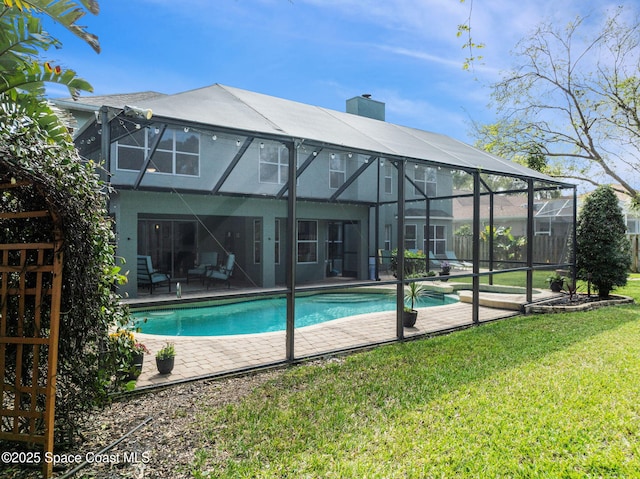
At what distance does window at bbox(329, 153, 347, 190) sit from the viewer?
37.9 feet

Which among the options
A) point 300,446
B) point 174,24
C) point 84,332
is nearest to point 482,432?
point 300,446

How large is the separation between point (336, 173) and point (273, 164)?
2.26m

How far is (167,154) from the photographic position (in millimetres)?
9086

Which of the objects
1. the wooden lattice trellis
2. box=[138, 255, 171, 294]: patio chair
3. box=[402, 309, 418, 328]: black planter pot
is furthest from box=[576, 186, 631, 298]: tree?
the wooden lattice trellis

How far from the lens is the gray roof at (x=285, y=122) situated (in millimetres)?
4457

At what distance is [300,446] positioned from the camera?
287cm

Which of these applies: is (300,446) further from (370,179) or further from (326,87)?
(326,87)

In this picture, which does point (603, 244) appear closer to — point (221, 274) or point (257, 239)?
point (257, 239)

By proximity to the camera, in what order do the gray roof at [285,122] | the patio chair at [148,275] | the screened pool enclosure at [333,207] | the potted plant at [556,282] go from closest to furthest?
the gray roof at [285,122], the screened pool enclosure at [333,207], the patio chair at [148,275], the potted plant at [556,282]

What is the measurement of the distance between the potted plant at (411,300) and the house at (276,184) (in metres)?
1.36

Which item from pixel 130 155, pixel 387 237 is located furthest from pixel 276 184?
pixel 387 237

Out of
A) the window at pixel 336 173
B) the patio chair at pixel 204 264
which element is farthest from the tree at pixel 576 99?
the patio chair at pixel 204 264

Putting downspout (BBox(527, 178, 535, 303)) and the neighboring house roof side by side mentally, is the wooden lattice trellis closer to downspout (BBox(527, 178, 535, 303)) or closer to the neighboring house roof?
downspout (BBox(527, 178, 535, 303))

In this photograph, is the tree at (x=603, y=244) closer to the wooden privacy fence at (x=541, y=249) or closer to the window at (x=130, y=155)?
the wooden privacy fence at (x=541, y=249)
